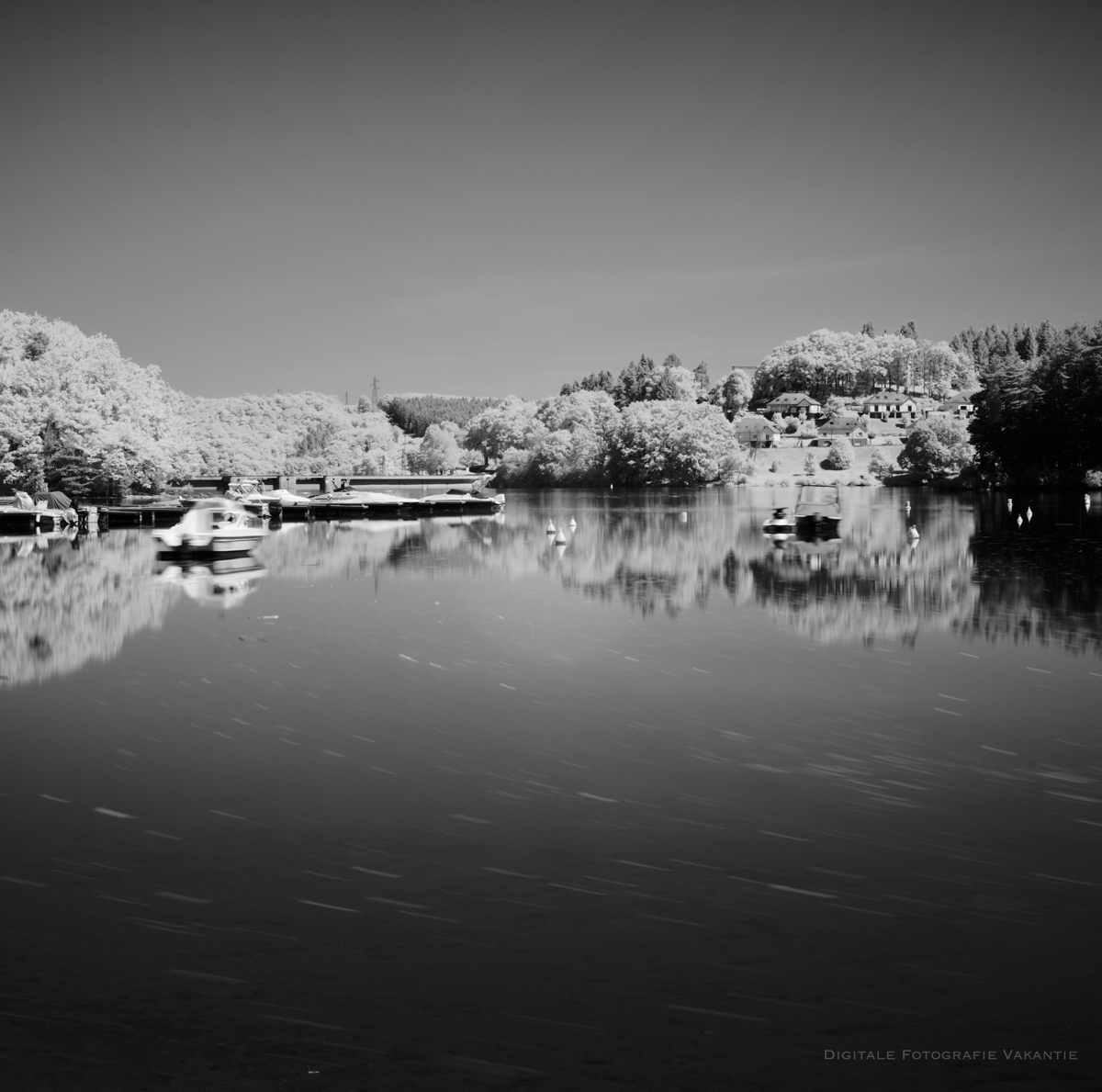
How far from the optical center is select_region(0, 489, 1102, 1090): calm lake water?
6.27 meters

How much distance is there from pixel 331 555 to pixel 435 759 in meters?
31.1

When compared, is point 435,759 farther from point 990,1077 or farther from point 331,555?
point 331,555

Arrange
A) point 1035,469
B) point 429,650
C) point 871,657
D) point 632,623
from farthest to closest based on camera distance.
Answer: point 1035,469, point 632,623, point 429,650, point 871,657

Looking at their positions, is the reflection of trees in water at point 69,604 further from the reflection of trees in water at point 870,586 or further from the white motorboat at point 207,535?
the reflection of trees in water at point 870,586

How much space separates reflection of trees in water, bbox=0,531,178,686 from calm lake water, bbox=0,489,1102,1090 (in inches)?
9.2

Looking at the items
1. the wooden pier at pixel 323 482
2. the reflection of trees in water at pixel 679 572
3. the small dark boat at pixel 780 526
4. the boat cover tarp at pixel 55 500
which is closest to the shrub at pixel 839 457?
the wooden pier at pixel 323 482

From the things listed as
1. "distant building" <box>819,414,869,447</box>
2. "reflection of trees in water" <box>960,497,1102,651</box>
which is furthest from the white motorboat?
"distant building" <box>819,414,869,447</box>

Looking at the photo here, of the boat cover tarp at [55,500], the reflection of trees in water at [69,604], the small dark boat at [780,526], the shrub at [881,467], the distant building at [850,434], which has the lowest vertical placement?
the reflection of trees in water at [69,604]

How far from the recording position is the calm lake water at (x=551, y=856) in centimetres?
627

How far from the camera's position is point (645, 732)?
44.6ft

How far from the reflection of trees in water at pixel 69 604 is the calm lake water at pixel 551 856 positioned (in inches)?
9.2

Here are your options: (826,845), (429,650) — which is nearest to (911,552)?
(429,650)

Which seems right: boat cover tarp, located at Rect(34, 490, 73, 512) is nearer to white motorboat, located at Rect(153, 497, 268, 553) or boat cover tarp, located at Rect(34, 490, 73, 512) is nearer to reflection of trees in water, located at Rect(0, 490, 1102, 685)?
reflection of trees in water, located at Rect(0, 490, 1102, 685)

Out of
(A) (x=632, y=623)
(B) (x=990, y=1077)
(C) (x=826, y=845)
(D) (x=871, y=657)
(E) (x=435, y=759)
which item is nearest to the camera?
(B) (x=990, y=1077)
